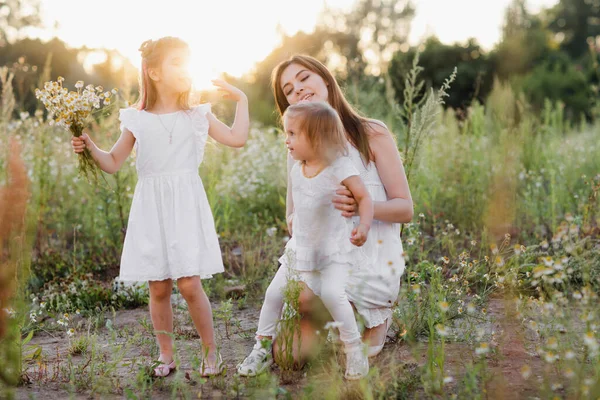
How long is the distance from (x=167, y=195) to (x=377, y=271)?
3.37ft

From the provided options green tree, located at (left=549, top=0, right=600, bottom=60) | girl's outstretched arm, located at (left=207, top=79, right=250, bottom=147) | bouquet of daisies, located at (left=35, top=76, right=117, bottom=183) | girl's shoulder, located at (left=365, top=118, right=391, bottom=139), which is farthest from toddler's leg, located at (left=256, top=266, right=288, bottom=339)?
green tree, located at (left=549, top=0, right=600, bottom=60)

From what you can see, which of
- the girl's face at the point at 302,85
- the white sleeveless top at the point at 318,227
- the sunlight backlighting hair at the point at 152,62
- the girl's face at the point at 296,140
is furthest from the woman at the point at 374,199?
the sunlight backlighting hair at the point at 152,62

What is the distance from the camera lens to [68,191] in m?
6.00

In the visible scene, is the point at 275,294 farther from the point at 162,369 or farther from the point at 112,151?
the point at 112,151

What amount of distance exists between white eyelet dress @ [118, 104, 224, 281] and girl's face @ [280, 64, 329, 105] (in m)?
0.62

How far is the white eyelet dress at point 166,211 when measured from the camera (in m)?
2.68

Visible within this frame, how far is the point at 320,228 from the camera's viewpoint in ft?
8.75

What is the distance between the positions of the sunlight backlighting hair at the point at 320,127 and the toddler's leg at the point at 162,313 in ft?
3.01

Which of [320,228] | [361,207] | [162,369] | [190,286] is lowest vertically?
[162,369]

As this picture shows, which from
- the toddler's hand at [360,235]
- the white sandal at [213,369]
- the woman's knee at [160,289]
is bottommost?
the white sandal at [213,369]

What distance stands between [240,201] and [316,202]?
3.40m

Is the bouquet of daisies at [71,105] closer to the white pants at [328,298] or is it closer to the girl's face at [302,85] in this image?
the girl's face at [302,85]

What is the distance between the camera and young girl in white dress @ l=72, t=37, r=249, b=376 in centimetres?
269

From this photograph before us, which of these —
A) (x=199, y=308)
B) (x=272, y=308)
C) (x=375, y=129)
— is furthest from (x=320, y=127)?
(x=199, y=308)
